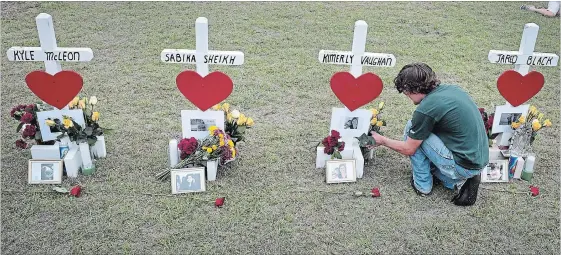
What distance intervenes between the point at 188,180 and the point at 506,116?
106 inches

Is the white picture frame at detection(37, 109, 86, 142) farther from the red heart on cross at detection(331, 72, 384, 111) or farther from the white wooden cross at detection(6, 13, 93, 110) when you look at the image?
the red heart on cross at detection(331, 72, 384, 111)

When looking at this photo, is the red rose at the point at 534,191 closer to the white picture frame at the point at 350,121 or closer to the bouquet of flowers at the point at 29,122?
the white picture frame at the point at 350,121

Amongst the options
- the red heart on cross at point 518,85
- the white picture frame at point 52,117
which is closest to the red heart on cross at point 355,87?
the red heart on cross at point 518,85

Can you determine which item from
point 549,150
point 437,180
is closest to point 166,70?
point 437,180

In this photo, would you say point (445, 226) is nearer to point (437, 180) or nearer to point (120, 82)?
point (437, 180)

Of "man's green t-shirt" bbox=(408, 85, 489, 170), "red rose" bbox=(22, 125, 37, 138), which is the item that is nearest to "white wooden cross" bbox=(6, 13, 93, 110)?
"red rose" bbox=(22, 125, 37, 138)

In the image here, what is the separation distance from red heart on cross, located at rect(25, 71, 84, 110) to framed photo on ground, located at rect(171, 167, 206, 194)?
99 cm

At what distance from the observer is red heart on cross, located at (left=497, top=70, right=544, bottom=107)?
4105mm

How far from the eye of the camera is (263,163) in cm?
433

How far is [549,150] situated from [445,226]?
5.80 feet

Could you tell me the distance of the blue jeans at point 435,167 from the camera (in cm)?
374

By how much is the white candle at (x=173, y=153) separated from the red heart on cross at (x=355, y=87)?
4.33 ft

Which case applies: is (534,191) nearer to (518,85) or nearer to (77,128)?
(518,85)

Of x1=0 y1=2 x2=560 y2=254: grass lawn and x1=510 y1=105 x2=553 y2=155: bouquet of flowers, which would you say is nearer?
x1=0 y1=2 x2=560 y2=254: grass lawn
